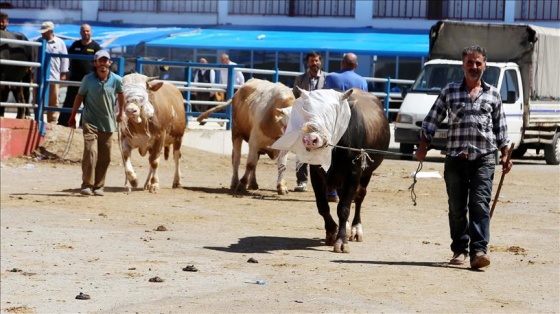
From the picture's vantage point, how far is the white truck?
24.9 meters

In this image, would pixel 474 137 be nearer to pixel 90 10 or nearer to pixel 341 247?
pixel 341 247

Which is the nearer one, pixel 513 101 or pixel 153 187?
pixel 153 187

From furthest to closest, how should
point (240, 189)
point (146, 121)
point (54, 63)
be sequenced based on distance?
point (54, 63)
point (240, 189)
point (146, 121)

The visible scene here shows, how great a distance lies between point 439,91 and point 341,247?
1286cm

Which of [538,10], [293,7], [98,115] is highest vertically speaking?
[538,10]

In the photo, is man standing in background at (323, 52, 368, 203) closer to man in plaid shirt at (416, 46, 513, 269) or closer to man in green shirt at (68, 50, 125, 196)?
man in green shirt at (68, 50, 125, 196)

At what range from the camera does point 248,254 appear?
12031mm

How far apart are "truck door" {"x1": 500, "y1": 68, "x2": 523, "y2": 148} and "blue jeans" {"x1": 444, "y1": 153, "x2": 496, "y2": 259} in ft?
44.0

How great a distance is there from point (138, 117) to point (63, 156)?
399cm

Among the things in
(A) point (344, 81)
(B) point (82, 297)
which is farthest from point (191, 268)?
(A) point (344, 81)

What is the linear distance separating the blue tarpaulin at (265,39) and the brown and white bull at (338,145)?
2439 cm

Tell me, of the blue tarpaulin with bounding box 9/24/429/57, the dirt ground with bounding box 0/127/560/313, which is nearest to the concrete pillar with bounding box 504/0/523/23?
the blue tarpaulin with bounding box 9/24/429/57

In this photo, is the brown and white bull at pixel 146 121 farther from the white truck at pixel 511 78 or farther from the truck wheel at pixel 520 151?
the truck wheel at pixel 520 151

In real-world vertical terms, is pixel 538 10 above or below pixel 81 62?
above
